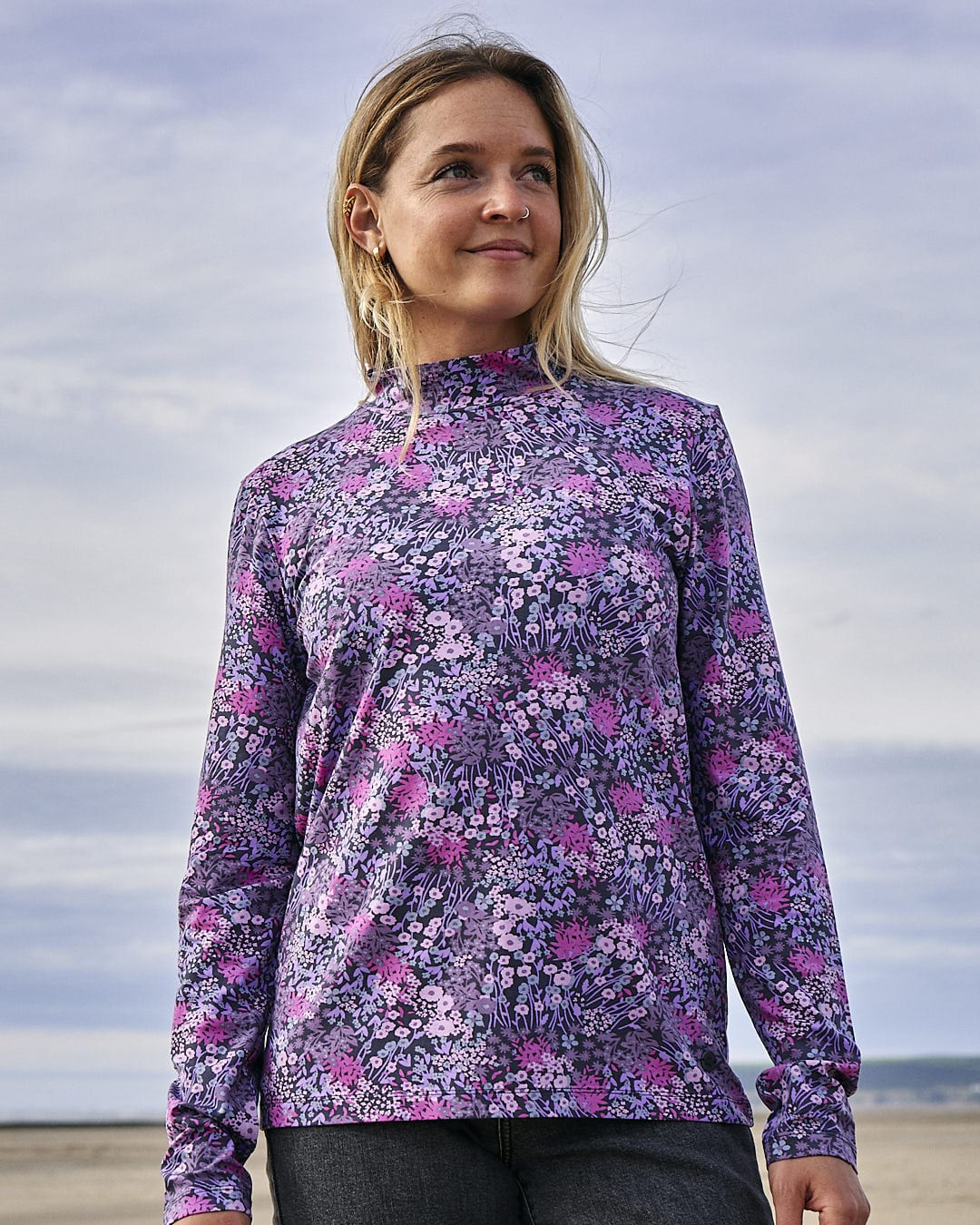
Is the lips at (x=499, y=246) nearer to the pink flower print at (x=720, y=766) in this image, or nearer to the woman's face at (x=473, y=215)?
the woman's face at (x=473, y=215)

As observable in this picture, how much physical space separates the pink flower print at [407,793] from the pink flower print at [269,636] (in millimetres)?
335

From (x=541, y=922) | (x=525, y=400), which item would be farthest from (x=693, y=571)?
(x=541, y=922)

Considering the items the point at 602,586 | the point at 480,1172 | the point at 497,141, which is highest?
the point at 497,141

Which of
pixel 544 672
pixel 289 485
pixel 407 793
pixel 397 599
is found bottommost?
pixel 407 793

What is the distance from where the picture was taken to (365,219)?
7.42 feet

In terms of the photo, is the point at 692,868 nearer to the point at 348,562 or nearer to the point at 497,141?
the point at 348,562

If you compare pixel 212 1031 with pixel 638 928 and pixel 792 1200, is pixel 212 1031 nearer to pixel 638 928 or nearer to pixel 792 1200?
pixel 638 928

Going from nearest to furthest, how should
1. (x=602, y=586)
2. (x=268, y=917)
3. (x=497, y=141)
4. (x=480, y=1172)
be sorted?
(x=480, y=1172), (x=602, y=586), (x=268, y=917), (x=497, y=141)

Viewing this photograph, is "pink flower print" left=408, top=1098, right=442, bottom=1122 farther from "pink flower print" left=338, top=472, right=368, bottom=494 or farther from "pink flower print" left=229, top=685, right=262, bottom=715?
"pink flower print" left=338, top=472, right=368, bottom=494

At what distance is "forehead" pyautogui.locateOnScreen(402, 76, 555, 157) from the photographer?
2137 mm

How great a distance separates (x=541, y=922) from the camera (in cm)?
173

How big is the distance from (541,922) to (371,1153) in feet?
1.01

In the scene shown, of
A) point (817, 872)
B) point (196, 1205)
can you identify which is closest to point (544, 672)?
point (817, 872)

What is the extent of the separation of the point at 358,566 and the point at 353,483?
0.53 feet
